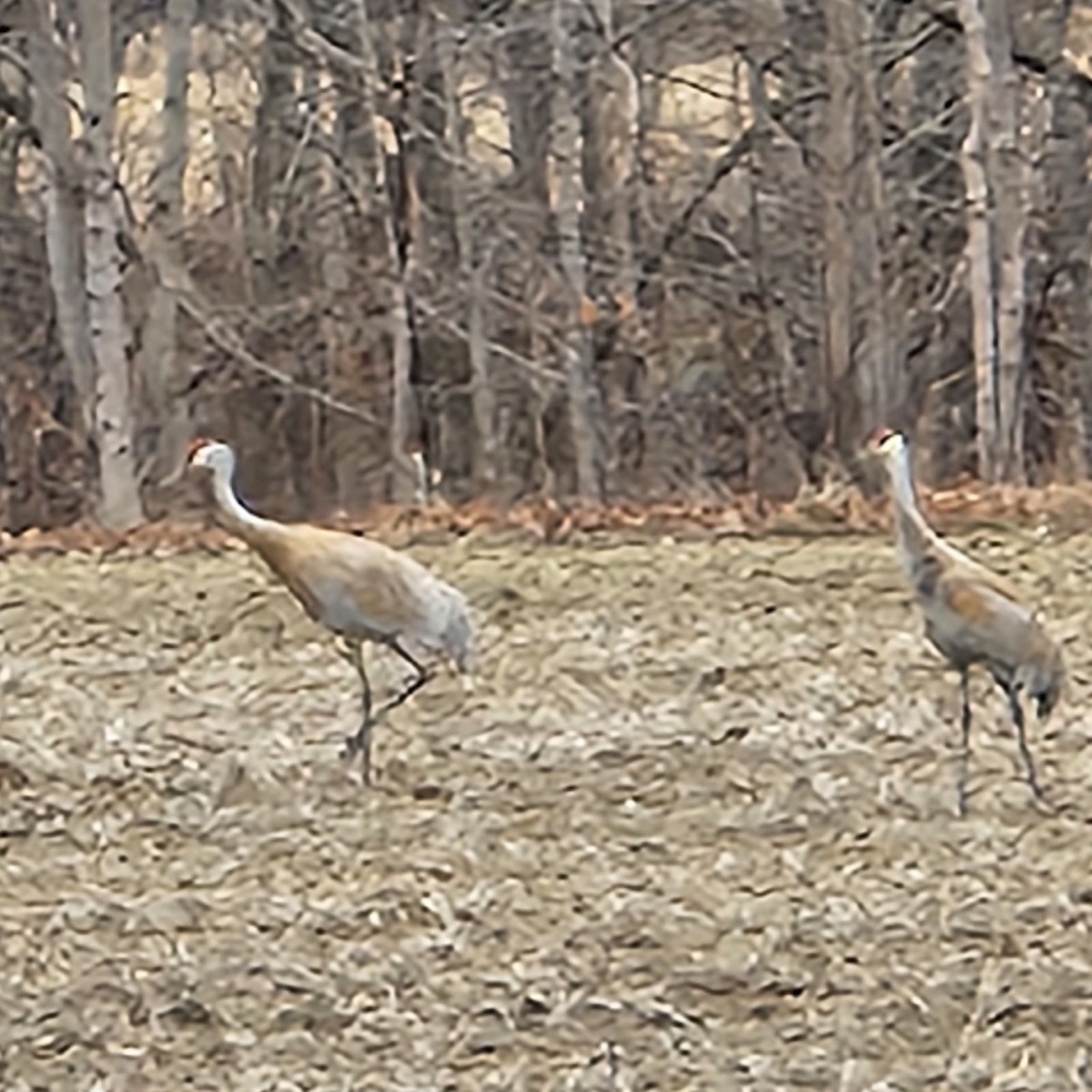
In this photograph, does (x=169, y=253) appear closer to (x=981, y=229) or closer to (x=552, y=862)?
(x=981, y=229)

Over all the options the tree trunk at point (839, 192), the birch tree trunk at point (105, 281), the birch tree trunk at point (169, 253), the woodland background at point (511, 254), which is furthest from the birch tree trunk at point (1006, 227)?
the birch tree trunk at point (169, 253)

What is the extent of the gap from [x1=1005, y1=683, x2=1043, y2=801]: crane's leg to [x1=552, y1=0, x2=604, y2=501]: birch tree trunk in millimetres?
9229

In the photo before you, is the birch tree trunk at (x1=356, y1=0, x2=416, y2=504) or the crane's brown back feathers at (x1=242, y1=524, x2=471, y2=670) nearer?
the crane's brown back feathers at (x1=242, y1=524, x2=471, y2=670)

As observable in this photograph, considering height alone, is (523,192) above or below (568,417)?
above

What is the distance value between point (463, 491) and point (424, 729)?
37.5ft

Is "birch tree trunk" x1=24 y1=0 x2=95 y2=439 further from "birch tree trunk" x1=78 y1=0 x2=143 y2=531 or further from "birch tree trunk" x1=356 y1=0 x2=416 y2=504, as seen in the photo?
"birch tree trunk" x1=356 y1=0 x2=416 y2=504

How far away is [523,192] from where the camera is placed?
68.6 ft

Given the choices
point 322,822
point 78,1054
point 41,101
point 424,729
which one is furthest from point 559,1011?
point 41,101

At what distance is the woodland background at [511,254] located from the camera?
1861cm

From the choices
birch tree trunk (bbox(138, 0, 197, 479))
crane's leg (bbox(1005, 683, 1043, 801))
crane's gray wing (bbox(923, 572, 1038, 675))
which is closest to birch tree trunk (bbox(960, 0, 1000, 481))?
birch tree trunk (bbox(138, 0, 197, 479))

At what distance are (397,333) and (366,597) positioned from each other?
11.1 metres

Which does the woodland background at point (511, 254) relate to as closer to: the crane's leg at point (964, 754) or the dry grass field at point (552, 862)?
the dry grass field at point (552, 862)

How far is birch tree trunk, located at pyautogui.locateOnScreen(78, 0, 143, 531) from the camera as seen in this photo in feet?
51.0

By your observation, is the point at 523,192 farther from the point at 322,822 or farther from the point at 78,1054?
the point at 78,1054
